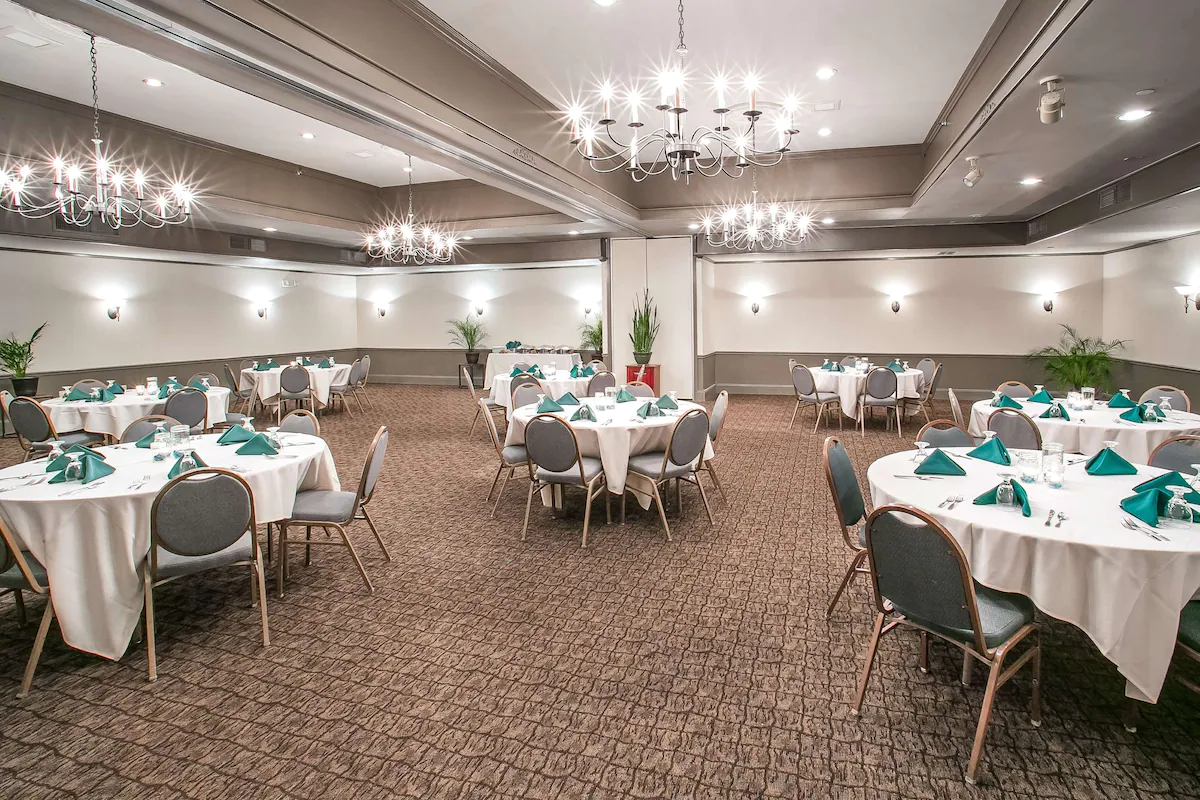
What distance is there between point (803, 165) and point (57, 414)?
8.71m

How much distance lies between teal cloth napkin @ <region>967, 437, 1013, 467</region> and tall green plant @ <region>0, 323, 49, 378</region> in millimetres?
11194

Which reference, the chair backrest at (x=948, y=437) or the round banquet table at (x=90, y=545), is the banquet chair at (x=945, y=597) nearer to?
the chair backrest at (x=948, y=437)

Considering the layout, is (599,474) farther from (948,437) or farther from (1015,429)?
(1015,429)

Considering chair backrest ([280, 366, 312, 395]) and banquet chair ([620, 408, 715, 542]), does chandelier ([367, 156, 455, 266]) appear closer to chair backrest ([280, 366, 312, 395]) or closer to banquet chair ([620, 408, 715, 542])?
chair backrest ([280, 366, 312, 395])

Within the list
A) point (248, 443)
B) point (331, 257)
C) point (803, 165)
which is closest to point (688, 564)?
point (248, 443)

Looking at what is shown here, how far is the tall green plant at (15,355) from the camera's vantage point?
28.9 feet

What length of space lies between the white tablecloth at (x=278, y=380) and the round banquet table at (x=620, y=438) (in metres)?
6.05

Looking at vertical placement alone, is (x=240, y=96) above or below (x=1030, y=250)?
above

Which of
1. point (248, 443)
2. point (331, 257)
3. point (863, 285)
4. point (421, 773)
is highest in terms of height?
point (331, 257)

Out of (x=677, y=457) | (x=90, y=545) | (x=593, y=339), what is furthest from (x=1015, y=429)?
(x=593, y=339)

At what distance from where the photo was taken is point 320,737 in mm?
2566

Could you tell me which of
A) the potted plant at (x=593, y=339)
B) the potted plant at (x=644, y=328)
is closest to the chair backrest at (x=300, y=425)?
the potted plant at (x=644, y=328)

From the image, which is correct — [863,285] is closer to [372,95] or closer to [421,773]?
[372,95]

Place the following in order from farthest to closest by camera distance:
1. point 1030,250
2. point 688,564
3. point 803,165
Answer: point 1030,250
point 803,165
point 688,564
